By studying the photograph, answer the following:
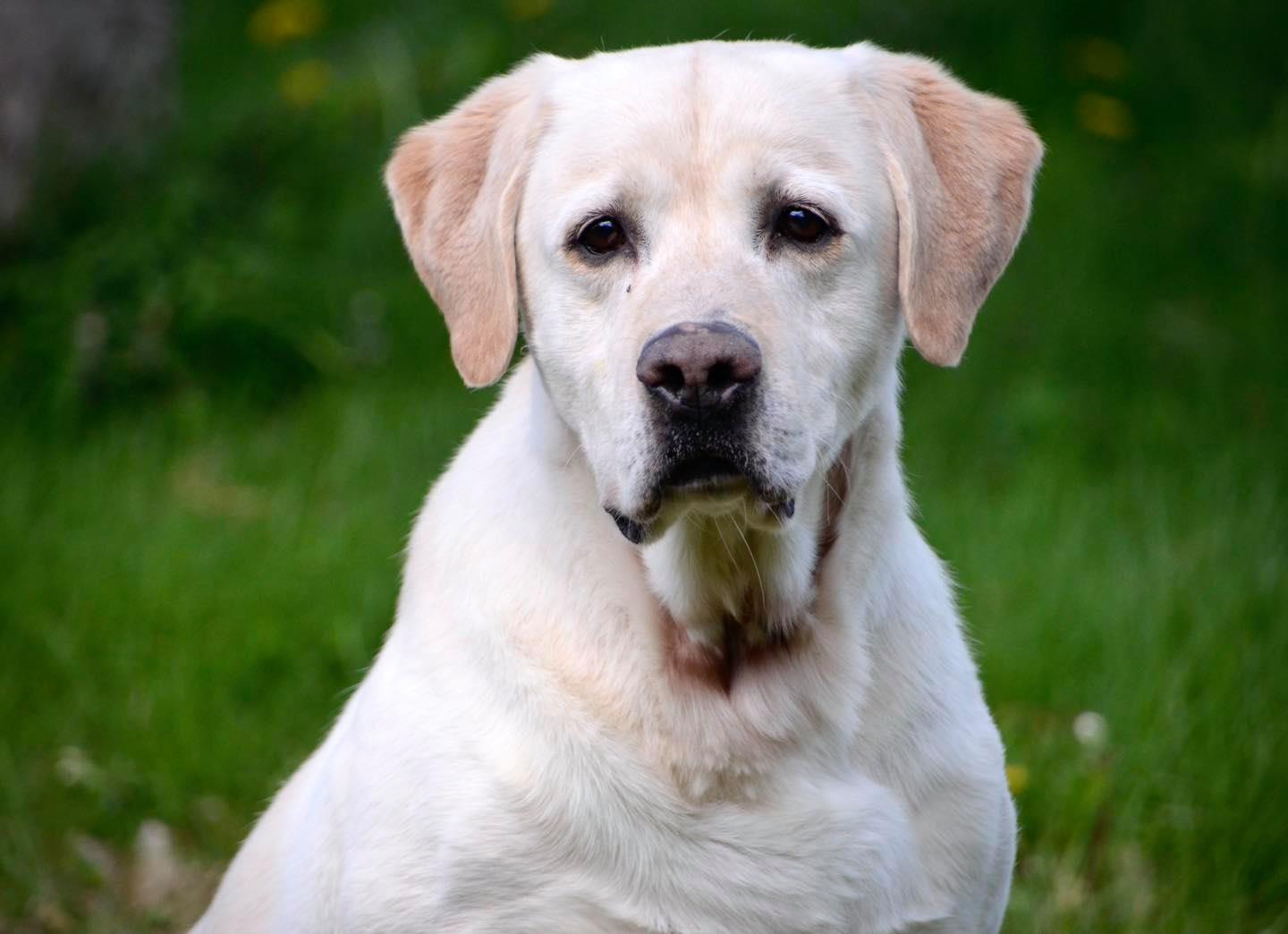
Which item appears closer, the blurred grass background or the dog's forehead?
the dog's forehead

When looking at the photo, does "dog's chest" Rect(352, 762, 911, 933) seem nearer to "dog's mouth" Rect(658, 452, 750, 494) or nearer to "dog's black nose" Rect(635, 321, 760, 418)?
Answer: "dog's mouth" Rect(658, 452, 750, 494)

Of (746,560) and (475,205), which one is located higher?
(475,205)

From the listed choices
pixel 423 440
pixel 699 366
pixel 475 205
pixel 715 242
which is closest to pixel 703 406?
pixel 699 366

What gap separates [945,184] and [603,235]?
0.64 m

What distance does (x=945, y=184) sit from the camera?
3.08 m

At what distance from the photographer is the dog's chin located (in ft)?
9.07

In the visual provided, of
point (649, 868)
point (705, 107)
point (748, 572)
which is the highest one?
point (705, 107)

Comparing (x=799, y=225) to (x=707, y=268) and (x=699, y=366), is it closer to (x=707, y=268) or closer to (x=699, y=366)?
(x=707, y=268)

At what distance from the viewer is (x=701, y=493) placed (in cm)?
281

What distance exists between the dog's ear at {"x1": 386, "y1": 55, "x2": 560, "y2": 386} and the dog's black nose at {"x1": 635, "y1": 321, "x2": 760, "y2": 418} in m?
0.43

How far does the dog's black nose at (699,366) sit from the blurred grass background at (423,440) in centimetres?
185

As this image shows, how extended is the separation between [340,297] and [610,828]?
4167mm

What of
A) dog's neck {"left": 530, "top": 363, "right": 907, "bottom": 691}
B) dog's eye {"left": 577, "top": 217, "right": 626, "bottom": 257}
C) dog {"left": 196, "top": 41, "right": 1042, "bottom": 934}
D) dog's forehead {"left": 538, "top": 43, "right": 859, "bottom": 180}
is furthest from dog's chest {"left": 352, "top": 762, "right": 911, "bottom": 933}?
dog's forehead {"left": 538, "top": 43, "right": 859, "bottom": 180}

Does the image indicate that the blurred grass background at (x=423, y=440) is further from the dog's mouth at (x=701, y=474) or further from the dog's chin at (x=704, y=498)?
the dog's mouth at (x=701, y=474)
